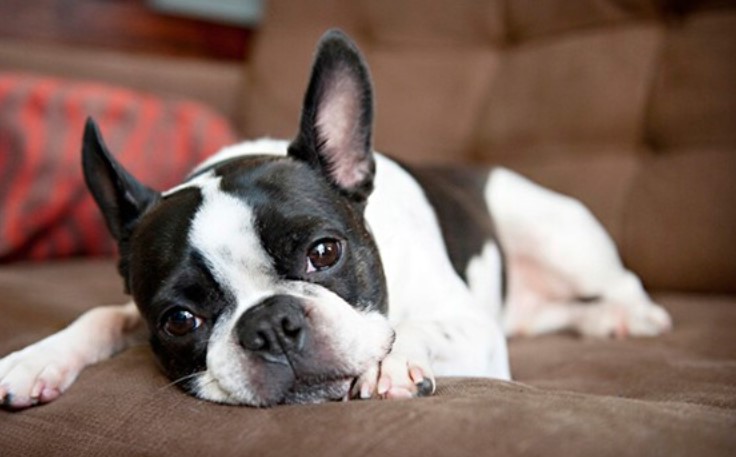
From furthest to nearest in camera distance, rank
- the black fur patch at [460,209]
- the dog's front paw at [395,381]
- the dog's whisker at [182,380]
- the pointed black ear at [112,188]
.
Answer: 1. the black fur patch at [460,209]
2. the pointed black ear at [112,188]
3. the dog's whisker at [182,380]
4. the dog's front paw at [395,381]

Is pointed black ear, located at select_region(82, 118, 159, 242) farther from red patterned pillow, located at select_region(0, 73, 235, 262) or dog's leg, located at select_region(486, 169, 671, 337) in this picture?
dog's leg, located at select_region(486, 169, 671, 337)

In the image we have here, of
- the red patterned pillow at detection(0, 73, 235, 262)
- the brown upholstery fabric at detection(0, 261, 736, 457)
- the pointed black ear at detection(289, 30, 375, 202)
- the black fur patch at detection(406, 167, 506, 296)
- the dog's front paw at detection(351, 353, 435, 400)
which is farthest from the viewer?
the red patterned pillow at detection(0, 73, 235, 262)

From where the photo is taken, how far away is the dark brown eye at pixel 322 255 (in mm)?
1784

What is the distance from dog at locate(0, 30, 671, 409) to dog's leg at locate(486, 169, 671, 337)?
0.98 ft

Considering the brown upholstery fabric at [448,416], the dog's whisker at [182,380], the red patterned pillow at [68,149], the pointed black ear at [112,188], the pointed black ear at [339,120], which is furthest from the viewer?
the red patterned pillow at [68,149]

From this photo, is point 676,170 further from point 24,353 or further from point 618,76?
point 24,353

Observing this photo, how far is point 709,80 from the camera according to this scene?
2.92 m

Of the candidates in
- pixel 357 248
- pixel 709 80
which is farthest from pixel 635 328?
pixel 357 248

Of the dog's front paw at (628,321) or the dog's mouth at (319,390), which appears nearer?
the dog's mouth at (319,390)

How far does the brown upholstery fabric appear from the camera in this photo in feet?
4.06

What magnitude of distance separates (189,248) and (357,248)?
1.29ft

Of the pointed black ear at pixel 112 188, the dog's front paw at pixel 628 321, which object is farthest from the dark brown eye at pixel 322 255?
the dog's front paw at pixel 628 321

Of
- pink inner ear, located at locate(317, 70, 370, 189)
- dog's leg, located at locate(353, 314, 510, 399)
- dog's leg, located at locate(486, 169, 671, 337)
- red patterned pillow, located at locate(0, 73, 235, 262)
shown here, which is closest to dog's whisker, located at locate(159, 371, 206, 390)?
dog's leg, located at locate(353, 314, 510, 399)

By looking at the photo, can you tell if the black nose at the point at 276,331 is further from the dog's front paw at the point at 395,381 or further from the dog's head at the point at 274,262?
the dog's front paw at the point at 395,381
